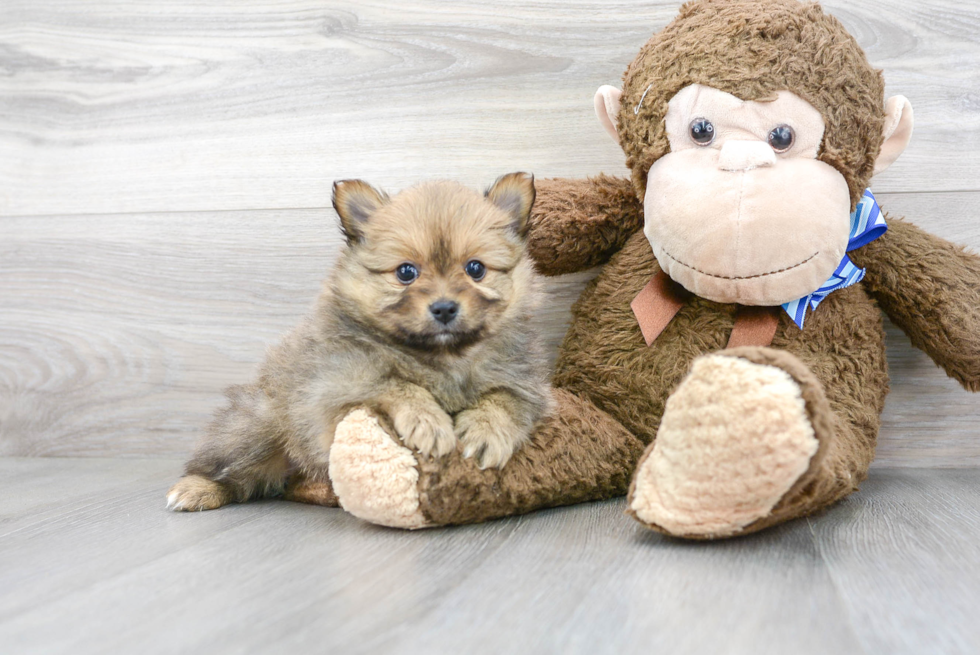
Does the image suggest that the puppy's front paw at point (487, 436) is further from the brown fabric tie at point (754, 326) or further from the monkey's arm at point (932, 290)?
the monkey's arm at point (932, 290)

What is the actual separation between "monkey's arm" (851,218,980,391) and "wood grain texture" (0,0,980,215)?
286 millimetres

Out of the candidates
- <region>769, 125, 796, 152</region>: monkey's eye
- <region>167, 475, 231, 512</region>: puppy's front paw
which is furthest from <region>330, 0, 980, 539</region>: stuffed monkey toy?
<region>167, 475, 231, 512</region>: puppy's front paw

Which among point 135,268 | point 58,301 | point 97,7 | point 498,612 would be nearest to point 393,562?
point 498,612

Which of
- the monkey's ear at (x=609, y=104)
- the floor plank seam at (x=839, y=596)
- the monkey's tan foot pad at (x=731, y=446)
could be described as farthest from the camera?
the monkey's ear at (x=609, y=104)

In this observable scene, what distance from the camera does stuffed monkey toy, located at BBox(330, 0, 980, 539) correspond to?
3.45 feet

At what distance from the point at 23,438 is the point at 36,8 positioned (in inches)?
46.0

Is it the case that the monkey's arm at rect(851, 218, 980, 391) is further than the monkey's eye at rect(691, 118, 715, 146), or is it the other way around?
the monkey's arm at rect(851, 218, 980, 391)

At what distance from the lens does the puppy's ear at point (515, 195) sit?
1.41 metres

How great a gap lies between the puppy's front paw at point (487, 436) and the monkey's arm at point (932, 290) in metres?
0.83

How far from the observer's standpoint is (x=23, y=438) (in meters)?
2.10

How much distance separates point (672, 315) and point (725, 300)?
132mm

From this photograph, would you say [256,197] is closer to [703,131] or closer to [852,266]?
[703,131]

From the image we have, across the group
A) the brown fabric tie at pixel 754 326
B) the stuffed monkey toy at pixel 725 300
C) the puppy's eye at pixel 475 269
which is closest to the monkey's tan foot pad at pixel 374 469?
the stuffed monkey toy at pixel 725 300

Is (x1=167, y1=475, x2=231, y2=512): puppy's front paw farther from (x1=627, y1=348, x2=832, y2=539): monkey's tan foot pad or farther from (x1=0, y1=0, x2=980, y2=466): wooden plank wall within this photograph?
(x1=627, y1=348, x2=832, y2=539): monkey's tan foot pad
